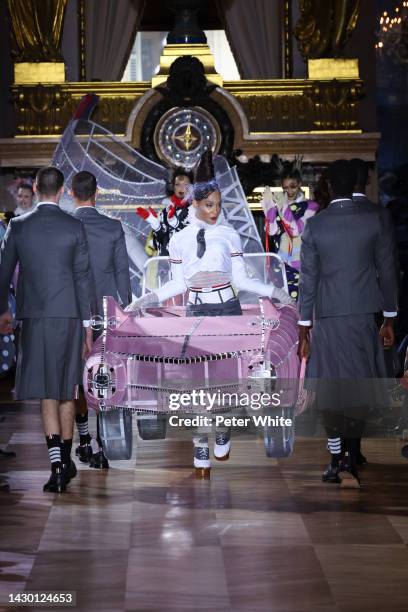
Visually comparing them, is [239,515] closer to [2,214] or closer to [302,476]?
[302,476]

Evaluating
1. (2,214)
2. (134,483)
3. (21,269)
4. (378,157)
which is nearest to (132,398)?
(134,483)

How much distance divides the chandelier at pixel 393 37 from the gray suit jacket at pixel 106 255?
8429 mm

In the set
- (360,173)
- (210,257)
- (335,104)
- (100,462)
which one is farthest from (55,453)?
(335,104)

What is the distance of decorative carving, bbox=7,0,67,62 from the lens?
13320 millimetres

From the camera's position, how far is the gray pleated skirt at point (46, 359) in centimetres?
588

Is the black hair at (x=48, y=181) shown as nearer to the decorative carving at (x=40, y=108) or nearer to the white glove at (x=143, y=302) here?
the white glove at (x=143, y=302)

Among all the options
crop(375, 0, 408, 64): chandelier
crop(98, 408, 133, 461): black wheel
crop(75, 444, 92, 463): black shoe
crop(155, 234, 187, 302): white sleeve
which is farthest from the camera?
crop(375, 0, 408, 64): chandelier

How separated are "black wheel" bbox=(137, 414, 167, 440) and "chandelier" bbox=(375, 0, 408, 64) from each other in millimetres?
8595

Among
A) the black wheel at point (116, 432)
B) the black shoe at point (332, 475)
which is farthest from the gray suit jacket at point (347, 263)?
the black wheel at point (116, 432)

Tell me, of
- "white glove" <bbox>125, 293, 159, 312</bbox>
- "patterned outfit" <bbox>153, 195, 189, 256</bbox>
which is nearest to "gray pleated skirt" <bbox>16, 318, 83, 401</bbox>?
"white glove" <bbox>125, 293, 159, 312</bbox>

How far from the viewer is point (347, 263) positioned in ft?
19.3

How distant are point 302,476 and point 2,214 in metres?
7.05

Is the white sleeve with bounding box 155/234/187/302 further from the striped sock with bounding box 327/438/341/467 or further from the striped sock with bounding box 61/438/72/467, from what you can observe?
the striped sock with bounding box 327/438/341/467

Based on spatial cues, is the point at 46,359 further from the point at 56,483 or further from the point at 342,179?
the point at 342,179
